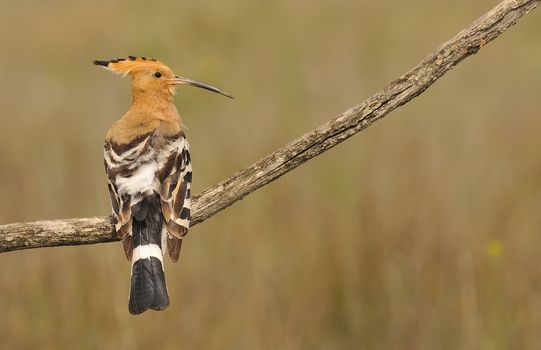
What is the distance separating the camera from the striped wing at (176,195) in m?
2.98

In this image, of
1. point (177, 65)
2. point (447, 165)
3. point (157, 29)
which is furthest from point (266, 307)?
point (157, 29)

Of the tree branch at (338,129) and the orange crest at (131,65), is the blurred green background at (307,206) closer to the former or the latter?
the orange crest at (131,65)

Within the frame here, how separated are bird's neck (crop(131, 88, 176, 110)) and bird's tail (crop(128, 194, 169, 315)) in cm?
72

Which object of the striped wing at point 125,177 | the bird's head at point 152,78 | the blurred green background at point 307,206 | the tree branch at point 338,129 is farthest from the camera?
the blurred green background at point 307,206

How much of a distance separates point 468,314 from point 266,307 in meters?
0.97

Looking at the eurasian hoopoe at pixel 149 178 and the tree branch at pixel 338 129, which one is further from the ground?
the eurasian hoopoe at pixel 149 178

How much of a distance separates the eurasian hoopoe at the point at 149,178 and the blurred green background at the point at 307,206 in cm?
108

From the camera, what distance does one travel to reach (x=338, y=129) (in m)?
2.59

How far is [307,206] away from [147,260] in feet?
8.08

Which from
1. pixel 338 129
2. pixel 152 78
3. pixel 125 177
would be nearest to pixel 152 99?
pixel 152 78

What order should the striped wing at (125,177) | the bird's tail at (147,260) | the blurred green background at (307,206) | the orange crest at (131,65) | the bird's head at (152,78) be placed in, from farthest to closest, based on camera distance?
the blurred green background at (307,206) → the bird's head at (152,78) → the orange crest at (131,65) → the striped wing at (125,177) → the bird's tail at (147,260)

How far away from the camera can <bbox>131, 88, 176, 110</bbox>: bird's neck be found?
3800mm

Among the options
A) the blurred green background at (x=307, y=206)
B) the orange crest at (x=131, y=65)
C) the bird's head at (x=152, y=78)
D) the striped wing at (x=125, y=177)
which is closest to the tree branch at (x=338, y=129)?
the striped wing at (x=125, y=177)

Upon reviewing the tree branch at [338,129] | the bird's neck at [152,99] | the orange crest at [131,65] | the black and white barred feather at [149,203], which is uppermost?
the orange crest at [131,65]
